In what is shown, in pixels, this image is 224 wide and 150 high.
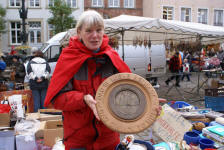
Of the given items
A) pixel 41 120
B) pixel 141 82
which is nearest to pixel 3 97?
pixel 41 120

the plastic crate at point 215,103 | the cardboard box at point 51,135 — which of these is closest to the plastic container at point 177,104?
the plastic crate at point 215,103

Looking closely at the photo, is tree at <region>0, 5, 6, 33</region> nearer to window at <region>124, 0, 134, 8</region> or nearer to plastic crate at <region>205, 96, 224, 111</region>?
window at <region>124, 0, 134, 8</region>

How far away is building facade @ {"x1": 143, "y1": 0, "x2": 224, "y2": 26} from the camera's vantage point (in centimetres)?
2686

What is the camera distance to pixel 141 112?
158cm

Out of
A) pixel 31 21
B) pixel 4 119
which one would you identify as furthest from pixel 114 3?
pixel 4 119

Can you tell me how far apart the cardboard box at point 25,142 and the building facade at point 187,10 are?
25313mm

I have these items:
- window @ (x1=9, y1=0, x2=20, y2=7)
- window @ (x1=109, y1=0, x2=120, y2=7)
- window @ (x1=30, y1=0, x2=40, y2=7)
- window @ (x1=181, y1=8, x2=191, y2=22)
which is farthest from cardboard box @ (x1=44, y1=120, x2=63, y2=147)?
window @ (x1=181, y1=8, x2=191, y2=22)

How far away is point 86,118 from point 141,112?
0.42m

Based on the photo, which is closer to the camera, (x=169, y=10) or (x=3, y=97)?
(x=3, y=97)

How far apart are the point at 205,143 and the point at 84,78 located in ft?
8.08

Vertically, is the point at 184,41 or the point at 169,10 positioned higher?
the point at 169,10

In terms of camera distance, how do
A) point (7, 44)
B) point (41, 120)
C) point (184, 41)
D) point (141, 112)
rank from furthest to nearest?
1. point (7, 44)
2. point (184, 41)
3. point (41, 120)
4. point (141, 112)

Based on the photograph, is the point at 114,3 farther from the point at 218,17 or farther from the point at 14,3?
the point at 218,17

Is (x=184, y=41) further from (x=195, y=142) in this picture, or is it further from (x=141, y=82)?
(x=141, y=82)
